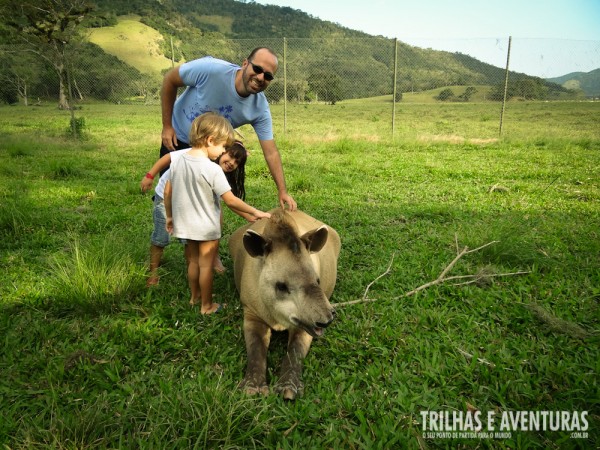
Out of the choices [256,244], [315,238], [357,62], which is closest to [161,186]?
[256,244]

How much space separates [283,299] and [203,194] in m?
1.12

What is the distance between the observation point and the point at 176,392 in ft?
7.26

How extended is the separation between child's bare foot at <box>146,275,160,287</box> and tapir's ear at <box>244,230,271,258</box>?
1287 mm

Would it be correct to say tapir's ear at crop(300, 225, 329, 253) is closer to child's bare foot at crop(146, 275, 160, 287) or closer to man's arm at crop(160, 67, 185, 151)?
child's bare foot at crop(146, 275, 160, 287)

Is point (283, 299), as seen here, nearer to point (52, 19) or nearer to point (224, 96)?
point (224, 96)

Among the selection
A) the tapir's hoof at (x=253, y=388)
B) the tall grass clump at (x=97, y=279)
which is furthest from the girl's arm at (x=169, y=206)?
the tapir's hoof at (x=253, y=388)

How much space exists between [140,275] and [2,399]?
4.24 feet

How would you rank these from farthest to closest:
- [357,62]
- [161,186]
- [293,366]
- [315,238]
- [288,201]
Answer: [357,62] → [288,201] → [161,186] → [315,238] → [293,366]

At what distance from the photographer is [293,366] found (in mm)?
2504

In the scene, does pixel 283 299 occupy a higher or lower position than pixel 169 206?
lower

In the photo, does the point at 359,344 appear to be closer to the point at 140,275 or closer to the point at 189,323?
the point at 189,323

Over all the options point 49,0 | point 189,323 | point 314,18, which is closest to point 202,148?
point 189,323

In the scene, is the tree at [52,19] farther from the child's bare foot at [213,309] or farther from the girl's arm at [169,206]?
the child's bare foot at [213,309]

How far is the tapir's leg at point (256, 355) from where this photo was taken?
2.39 m
